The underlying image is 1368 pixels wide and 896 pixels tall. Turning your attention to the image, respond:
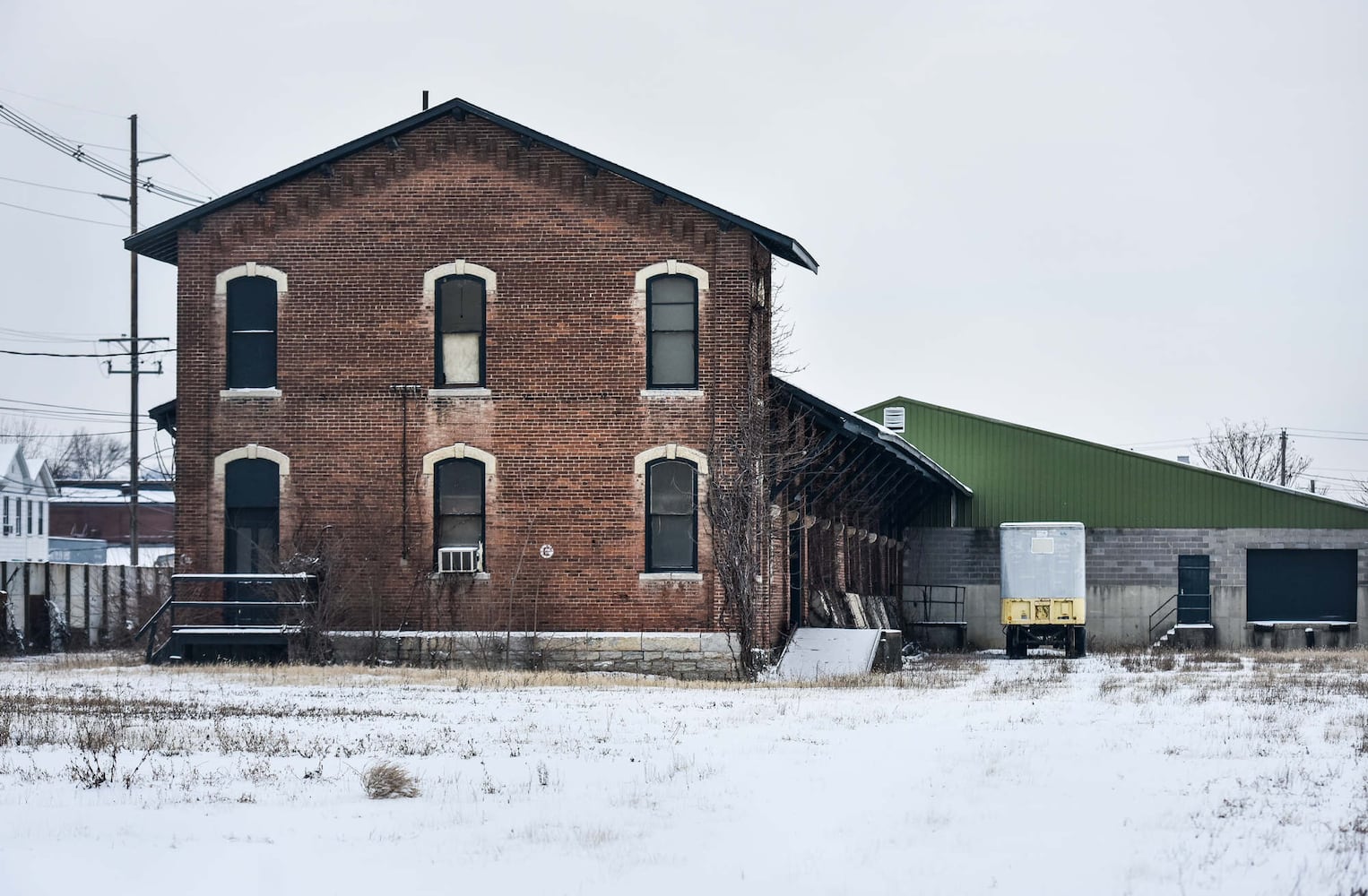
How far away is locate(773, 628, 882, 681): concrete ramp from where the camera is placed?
26703 mm

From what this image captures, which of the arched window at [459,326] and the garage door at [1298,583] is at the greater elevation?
the arched window at [459,326]

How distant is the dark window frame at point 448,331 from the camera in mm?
27391

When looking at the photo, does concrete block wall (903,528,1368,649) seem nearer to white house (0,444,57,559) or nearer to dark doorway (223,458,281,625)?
dark doorway (223,458,281,625)

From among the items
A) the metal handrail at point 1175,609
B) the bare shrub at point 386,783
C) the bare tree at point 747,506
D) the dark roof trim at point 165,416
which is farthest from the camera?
the metal handrail at point 1175,609

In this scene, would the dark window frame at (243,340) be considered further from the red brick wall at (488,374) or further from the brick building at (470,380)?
the red brick wall at (488,374)

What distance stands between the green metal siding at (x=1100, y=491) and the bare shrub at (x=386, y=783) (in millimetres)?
35305

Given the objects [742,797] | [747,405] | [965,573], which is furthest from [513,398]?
[965,573]

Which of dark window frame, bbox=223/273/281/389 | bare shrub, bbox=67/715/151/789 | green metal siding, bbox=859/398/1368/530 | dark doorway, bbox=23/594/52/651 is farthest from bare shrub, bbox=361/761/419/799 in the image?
green metal siding, bbox=859/398/1368/530

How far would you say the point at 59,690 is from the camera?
798 inches

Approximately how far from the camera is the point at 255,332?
91.5ft

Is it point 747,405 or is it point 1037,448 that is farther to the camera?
point 1037,448

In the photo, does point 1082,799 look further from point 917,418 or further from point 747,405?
point 917,418

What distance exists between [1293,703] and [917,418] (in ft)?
93.7

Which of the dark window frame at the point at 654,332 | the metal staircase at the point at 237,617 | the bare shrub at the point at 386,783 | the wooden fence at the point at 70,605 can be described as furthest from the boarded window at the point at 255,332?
the bare shrub at the point at 386,783
